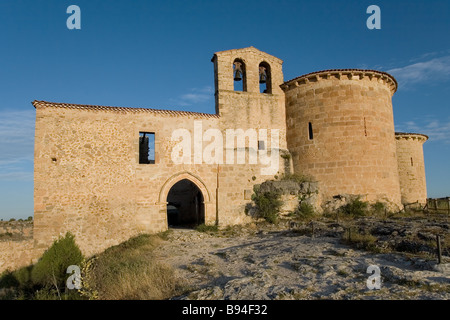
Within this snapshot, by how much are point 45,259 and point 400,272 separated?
409 inches

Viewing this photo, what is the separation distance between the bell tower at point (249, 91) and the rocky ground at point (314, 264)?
245 inches

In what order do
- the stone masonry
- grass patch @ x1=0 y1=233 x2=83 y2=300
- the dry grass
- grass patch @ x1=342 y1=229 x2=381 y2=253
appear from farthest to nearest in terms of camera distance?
the stone masonry → grass patch @ x1=0 y1=233 x2=83 y2=300 → grass patch @ x1=342 y1=229 x2=381 y2=253 → the dry grass

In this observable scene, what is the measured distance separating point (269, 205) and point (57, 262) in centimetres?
908

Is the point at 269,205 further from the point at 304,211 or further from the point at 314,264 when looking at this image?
the point at 314,264

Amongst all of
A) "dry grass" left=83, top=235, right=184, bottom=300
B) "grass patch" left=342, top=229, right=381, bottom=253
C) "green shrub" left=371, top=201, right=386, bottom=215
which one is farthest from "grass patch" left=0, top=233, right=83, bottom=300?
"green shrub" left=371, top=201, right=386, bottom=215

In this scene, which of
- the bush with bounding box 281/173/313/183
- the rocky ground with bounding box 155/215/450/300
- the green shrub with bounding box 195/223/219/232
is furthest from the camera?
the bush with bounding box 281/173/313/183

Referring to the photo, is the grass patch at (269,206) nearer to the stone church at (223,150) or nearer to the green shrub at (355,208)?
the stone church at (223,150)

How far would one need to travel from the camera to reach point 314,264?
7688 mm

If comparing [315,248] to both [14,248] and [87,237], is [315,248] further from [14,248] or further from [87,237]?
[14,248]

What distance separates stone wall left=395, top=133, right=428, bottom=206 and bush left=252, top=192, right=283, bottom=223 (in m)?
10.3

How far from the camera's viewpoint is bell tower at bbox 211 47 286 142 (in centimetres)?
1593

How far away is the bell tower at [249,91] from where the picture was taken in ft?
52.3

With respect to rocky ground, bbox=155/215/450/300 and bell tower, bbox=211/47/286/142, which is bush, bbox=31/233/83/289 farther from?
bell tower, bbox=211/47/286/142

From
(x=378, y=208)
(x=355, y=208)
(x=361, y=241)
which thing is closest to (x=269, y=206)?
(x=355, y=208)
